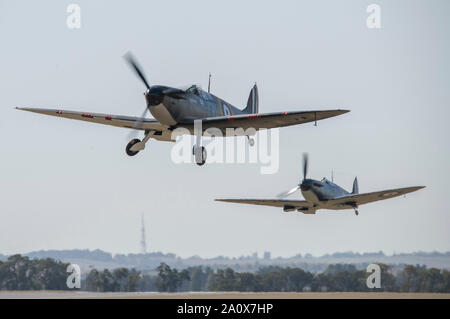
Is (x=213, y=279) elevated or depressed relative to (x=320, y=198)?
depressed

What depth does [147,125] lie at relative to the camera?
3397cm

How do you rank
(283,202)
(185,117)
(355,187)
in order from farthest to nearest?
1. (355,187)
2. (283,202)
3. (185,117)

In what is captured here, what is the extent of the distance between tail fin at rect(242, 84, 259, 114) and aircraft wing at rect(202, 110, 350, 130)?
947cm

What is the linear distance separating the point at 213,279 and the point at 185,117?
7069 cm

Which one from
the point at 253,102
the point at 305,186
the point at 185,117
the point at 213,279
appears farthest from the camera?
the point at 213,279

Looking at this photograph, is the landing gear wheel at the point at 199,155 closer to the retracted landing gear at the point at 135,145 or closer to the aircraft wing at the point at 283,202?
the retracted landing gear at the point at 135,145

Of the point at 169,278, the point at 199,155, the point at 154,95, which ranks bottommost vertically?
the point at 169,278

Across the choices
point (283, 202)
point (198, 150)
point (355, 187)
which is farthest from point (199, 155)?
point (355, 187)

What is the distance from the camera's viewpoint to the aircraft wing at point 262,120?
3151 centimetres

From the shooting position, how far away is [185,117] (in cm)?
3291

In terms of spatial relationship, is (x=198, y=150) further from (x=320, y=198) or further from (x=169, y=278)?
(x=169, y=278)
